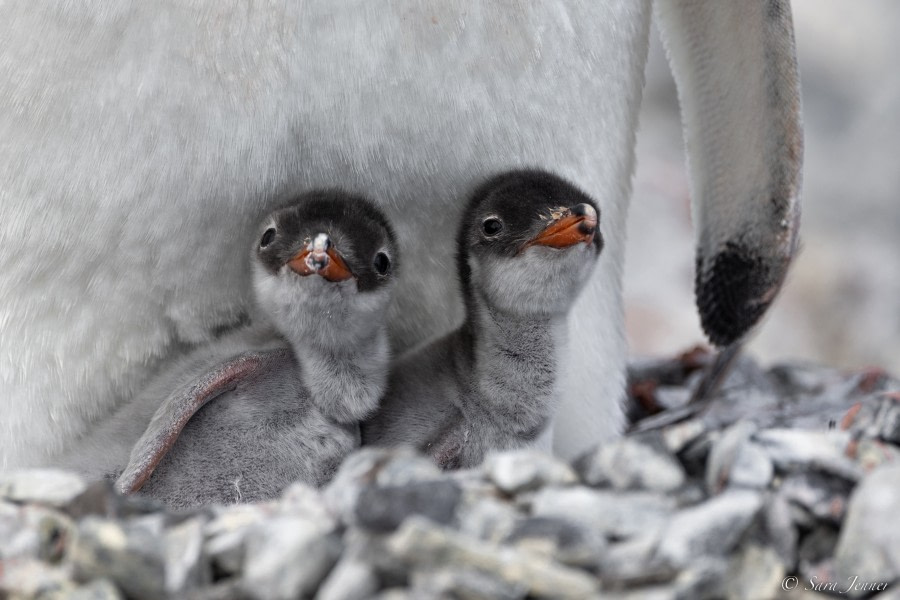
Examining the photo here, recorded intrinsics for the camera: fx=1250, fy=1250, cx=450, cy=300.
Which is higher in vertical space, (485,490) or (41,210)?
(41,210)

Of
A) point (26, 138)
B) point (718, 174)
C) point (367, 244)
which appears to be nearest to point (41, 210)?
point (26, 138)

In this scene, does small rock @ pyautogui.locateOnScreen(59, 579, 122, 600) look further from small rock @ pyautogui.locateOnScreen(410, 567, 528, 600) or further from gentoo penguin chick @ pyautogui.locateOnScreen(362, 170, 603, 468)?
gentoo penguin chick @ pyautogui.locateOnScreen(362, 170, 603, 468)

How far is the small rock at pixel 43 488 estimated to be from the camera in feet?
4.03

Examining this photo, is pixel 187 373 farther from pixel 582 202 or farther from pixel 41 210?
pixel 582 202

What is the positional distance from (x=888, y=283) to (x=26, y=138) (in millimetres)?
3276

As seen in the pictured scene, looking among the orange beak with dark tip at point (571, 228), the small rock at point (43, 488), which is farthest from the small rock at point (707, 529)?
the small rock at point (43, 488)

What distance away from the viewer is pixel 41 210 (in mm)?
1483

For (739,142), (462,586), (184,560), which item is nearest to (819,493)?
(462,586)

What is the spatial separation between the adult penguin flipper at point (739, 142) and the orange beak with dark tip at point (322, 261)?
713mm

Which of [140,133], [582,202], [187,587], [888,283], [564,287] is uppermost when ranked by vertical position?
[140,133]

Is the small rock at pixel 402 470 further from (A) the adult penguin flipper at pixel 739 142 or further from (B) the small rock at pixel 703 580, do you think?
(A) the adult penguin flipper at pixel 739 142

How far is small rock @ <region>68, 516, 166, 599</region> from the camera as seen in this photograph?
1.09 m

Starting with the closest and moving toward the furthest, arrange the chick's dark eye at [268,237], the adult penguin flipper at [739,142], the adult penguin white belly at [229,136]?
the adult penguin white belly at [229,136] < the chick's dark eye at [268,237] < the adult penguin flipper at [739,142]

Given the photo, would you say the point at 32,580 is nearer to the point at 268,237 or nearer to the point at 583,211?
the point at 268,237
